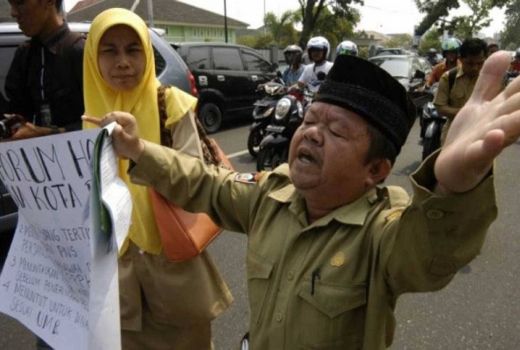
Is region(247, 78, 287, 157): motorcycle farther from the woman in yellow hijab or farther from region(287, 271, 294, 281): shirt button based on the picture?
region(287, 271, 294, 281): shirt button

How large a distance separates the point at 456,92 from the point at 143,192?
3383 mm

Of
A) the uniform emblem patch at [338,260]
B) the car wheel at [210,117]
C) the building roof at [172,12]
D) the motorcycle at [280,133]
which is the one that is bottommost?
the car wheel at [210,117]

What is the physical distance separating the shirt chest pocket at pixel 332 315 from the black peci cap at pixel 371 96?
399 millimetres

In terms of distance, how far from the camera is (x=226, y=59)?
9.30m

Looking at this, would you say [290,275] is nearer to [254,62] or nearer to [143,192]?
[143,192]

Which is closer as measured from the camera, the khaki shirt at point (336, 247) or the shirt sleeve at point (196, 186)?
the khaki shirt at point (336, 247)

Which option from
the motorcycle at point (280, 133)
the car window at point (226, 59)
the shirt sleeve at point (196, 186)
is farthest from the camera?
the car window at point (226, 59)

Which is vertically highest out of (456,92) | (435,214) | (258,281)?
(435,214)

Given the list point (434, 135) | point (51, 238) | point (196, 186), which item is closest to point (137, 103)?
point (196, 186)

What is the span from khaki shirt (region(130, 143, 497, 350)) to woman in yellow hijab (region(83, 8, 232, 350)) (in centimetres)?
36

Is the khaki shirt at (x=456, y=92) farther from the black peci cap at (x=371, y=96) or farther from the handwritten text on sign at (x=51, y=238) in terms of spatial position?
the handwritten text on sign at (x=51, y=238)

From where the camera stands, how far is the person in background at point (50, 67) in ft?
6.87

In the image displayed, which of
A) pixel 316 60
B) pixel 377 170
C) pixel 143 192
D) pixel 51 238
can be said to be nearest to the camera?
pixel 377 170

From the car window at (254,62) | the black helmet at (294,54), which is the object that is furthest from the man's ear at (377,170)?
the car window at (254,62)
